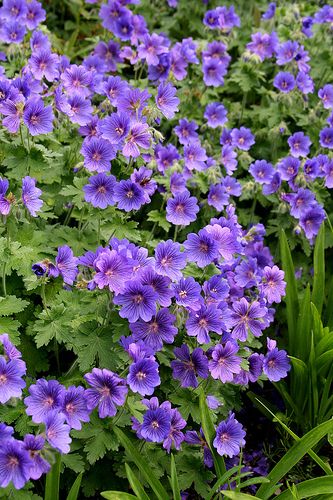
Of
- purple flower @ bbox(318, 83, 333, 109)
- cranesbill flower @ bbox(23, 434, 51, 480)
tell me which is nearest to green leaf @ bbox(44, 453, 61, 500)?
cranesbill flower @ bbox(23, 434, 51, 480)

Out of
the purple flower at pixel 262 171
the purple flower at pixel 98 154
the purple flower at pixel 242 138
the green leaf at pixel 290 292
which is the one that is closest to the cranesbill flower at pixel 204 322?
the purple flower at pixel 98 154

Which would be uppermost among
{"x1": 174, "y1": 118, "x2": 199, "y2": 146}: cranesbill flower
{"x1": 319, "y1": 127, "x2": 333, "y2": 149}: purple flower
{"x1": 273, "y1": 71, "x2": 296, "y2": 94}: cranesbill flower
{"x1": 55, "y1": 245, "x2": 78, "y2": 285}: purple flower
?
{"x1": 273, "y1": 71, "x2": 296, "y2": 94}: cranesbill flower

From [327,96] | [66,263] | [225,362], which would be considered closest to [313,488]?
[225,362]

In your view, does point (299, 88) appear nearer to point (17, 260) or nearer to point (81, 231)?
point (81, 231)

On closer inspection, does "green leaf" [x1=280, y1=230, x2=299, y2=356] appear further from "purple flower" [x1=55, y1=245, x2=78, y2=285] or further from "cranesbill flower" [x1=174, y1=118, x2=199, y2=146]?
"purple flower" [x1=55, y1=245, x2=78, y2=285]

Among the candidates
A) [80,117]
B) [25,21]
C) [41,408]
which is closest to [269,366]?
[41,408]
